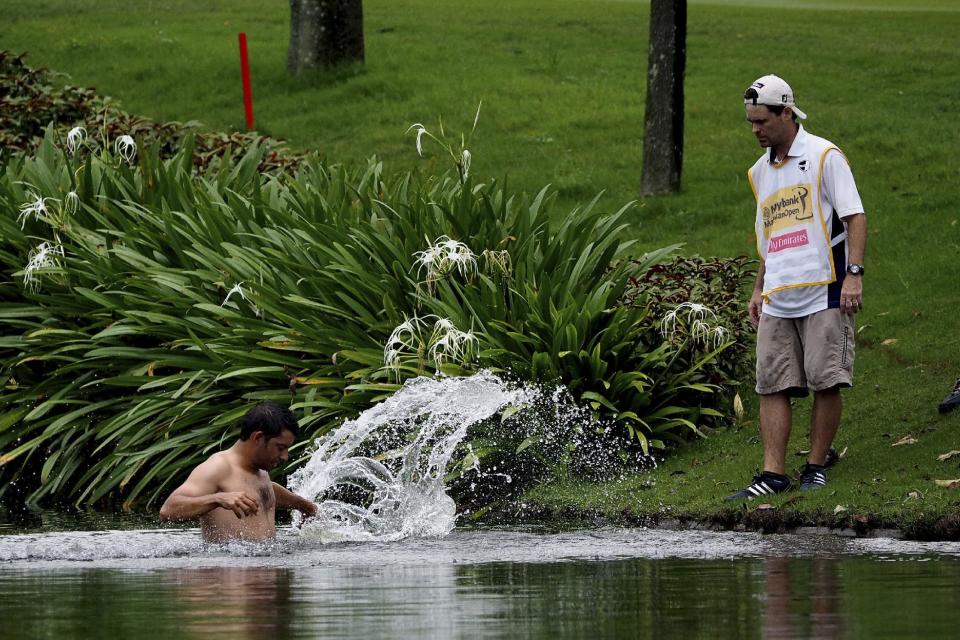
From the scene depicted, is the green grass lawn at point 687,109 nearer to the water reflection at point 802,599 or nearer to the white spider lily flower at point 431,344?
the white spider lily flower at point 431,344

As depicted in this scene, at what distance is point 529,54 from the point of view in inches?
1072

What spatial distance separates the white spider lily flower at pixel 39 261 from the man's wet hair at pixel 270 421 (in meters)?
4.10

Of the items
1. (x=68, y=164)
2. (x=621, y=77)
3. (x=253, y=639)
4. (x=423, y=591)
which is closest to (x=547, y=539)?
(x=423, y=591)

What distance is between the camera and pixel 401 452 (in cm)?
1016

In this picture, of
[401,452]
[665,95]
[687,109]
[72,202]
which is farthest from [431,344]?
[687,109]

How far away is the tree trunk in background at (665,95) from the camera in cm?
1723

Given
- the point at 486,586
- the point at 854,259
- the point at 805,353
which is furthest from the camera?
the point at 805,353

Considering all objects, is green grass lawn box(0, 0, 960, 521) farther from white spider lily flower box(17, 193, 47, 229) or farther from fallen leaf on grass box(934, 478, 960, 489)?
white spider lily flower box(17, 193, 47, 229)

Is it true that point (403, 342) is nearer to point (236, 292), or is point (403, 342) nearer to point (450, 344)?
point (450, 344)

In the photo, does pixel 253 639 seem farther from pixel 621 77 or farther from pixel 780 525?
pixel 621 77

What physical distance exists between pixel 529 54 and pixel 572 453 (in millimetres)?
17625

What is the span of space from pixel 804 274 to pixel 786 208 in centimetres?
41

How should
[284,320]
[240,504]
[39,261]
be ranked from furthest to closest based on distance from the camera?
[39,261]
[284,320]
[240,504]

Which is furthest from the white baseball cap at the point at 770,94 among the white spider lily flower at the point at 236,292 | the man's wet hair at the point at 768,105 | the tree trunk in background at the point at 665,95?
the tree trunk in background at the point at 665,95
